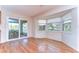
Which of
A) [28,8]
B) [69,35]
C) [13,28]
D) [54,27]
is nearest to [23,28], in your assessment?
[13,28]

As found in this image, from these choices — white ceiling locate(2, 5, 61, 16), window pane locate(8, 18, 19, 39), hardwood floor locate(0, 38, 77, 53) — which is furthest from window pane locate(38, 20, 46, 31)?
hardwood floor locate(0, 38, 77, 53)

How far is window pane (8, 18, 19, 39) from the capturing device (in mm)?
9205

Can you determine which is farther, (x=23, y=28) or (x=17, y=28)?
(x=23, y=28)

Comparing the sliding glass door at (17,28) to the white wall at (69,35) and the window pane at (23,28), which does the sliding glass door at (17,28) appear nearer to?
the window pane at (23,28)

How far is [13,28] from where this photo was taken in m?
9.70

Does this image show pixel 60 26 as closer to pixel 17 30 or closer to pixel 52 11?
pixel 52 11

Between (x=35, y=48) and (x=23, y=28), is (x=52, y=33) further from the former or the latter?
(x=35, y=48)

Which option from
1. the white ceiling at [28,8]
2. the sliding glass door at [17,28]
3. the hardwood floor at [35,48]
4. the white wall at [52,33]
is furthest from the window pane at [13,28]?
the hardwood floor at [35,48]

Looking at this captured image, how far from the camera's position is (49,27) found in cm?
1030

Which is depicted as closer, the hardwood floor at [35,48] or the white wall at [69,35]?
the hardwood floor at [35,48]

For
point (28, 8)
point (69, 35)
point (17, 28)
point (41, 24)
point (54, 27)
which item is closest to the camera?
point (69, 35)

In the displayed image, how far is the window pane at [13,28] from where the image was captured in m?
9.20

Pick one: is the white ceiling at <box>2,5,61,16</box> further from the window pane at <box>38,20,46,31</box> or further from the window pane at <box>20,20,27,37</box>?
the window pane at <box>20,20,27,37</box>
